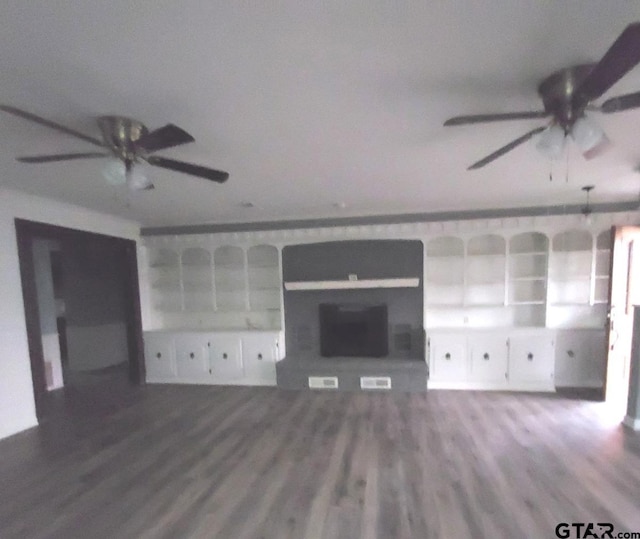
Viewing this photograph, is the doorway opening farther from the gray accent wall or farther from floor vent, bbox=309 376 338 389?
floor vent, bbox=309 376 338 389

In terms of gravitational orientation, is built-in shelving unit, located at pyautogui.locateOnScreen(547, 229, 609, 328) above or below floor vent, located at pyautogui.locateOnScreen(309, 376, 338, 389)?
above

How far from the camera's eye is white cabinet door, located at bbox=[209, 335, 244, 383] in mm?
5031

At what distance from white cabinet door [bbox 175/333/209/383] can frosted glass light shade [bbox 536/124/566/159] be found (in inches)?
185

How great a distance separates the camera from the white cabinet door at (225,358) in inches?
198

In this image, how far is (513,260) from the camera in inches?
192

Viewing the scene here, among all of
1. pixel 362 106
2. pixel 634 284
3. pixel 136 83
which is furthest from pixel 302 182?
pixel 634 284

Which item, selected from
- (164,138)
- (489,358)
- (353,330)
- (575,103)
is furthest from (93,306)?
(575,103)

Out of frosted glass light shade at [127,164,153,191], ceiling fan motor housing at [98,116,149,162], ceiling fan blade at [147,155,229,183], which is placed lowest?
frosted glass light shade at [127,164,153,191]

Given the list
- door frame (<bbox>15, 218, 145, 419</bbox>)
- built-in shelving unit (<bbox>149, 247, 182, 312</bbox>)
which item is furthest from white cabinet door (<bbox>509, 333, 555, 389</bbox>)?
door frame (<bbox>15, 218, 145, 419</bbox>)

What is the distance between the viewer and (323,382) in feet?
15.3

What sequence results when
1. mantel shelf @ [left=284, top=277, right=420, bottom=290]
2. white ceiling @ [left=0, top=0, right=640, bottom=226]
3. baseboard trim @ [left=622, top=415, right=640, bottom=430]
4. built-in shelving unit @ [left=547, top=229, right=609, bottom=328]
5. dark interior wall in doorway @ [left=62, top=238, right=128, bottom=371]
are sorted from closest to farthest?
1. white ceiling @ [left=0, top=0, right=640, bottom=226]
2. baseboard trim @ [left=622, top=415, right=640, bottom=430]
3. built-in shelving unit @ [left=547, top=229, right=609, bottom=328]
4. mantel shelf @ [left=284, top=277, right=420, bottom=290]
5. dark interior wall in doorway @ [left=62, top=238, right=128, bottom=371]

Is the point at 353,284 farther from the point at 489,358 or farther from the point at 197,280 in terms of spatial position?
the point at 197,280

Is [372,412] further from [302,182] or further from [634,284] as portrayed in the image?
[634,284]

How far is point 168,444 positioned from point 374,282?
10.1ft
